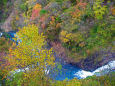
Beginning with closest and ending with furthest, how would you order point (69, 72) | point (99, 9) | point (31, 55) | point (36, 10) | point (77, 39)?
point (31, 55) < point (69, 72) < point (99, 9) < point (77, 39) < point (36, 10)

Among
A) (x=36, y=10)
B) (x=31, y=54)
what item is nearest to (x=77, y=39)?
(x=31, y=54)

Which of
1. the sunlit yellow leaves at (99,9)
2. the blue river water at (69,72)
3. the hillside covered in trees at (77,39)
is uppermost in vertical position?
the sunlit yellow leaves at (99,9)

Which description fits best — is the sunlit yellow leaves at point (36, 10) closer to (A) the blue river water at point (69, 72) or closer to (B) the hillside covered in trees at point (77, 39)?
(B) the hillside covered in trees at point (77, 39)

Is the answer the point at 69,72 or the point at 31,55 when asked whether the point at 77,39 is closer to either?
the point at 69,72

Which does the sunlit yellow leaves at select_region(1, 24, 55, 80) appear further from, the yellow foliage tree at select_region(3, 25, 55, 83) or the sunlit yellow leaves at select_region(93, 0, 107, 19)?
the sunlit yellow leaves at select_region(93, 0, 107, 19)

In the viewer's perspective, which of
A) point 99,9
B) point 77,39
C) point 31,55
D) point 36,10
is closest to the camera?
point 31,55

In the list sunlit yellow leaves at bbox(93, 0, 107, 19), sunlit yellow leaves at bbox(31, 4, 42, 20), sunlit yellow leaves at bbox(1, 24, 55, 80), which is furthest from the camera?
sunlit yellow leaves at bbox(31, 4, 42, 20)

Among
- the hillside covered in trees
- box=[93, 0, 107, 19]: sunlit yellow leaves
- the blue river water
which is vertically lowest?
the blue river water

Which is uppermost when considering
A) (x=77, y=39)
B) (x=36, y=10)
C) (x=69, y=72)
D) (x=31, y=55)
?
(x=36, y=10)

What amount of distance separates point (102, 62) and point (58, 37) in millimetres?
7936

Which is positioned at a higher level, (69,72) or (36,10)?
(36,10)

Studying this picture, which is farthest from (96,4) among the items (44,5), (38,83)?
(38,83)

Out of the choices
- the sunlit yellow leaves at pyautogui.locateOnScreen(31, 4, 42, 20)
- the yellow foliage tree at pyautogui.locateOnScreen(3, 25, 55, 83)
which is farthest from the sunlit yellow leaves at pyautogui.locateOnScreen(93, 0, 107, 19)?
the sunlit yellow leaves at pyautogui.locateOnScreen(31, 4, 42, 20)

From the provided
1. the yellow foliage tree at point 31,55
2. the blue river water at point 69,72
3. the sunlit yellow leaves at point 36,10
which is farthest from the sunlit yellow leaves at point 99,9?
the sunlit yellow leaves at point 36,10
